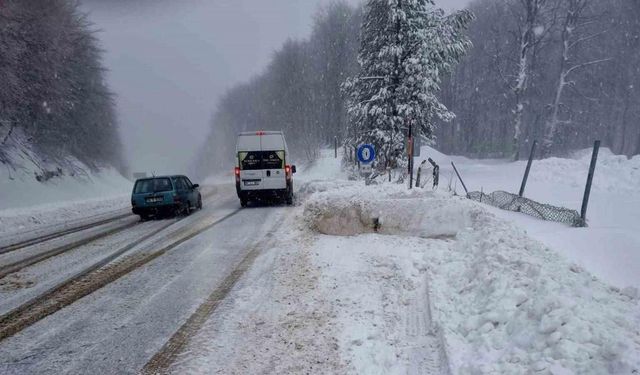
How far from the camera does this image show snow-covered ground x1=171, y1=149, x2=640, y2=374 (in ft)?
10.2

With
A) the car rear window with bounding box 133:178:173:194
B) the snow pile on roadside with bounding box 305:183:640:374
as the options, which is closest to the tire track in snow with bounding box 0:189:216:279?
the car rear window with bounding box 133:178:173:194

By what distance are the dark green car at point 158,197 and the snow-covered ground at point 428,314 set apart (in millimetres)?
7369

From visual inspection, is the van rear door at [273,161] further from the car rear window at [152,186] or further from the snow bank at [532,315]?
the snow bank at [532,315]

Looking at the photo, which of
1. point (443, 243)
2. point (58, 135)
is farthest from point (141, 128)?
point (443, 243)

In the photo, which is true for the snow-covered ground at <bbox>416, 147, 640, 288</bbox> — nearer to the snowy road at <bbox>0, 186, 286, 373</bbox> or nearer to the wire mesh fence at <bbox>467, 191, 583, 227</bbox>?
the wire mesh fence at <bbox>467, 191, 583, 227</bbox>


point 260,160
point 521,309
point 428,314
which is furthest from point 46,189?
point 521,309

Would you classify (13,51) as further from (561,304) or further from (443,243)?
(561,304)

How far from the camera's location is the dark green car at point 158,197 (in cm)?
1305

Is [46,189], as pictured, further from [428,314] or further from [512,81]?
[512,81]

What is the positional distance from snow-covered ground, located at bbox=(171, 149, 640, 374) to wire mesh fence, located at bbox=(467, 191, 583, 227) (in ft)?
5.94

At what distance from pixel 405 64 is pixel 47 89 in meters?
16.9

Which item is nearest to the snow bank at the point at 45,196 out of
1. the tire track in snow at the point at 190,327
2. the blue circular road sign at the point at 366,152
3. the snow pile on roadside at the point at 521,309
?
the tire track in snow at the point at 190,327

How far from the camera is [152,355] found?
3902 mm

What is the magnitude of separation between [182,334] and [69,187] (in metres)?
23.2
